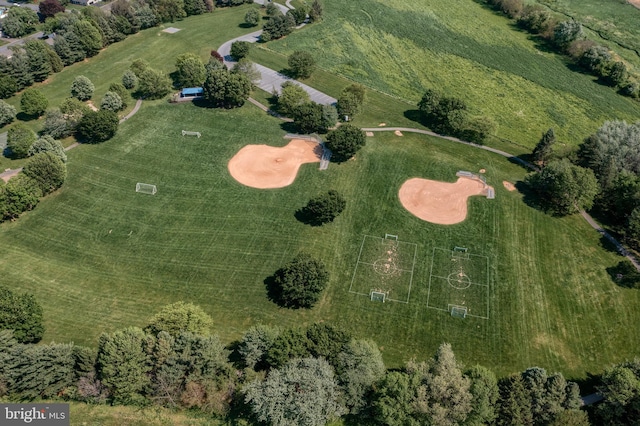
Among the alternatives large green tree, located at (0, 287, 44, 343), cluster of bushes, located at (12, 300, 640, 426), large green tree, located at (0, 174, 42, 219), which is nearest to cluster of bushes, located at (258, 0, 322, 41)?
large green tree, located at (0, 174, 42, 219)

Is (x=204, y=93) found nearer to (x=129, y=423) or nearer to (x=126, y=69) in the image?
(x=126, y=69)

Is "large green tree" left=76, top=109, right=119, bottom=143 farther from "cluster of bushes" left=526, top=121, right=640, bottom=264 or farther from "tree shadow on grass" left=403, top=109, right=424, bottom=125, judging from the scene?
"cluster of bushes" left=526, top=121, right=640, bottom=264

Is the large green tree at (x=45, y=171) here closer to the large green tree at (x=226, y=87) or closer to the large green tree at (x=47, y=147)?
the large green tree at (x=47, y=147)

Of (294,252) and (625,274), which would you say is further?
(294,252)

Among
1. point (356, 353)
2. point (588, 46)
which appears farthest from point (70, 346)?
point (588, 46)

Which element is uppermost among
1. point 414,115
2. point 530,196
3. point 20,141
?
point 530,196

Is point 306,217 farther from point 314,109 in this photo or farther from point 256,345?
point 314,109

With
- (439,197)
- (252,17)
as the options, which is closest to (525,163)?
(439,197)
